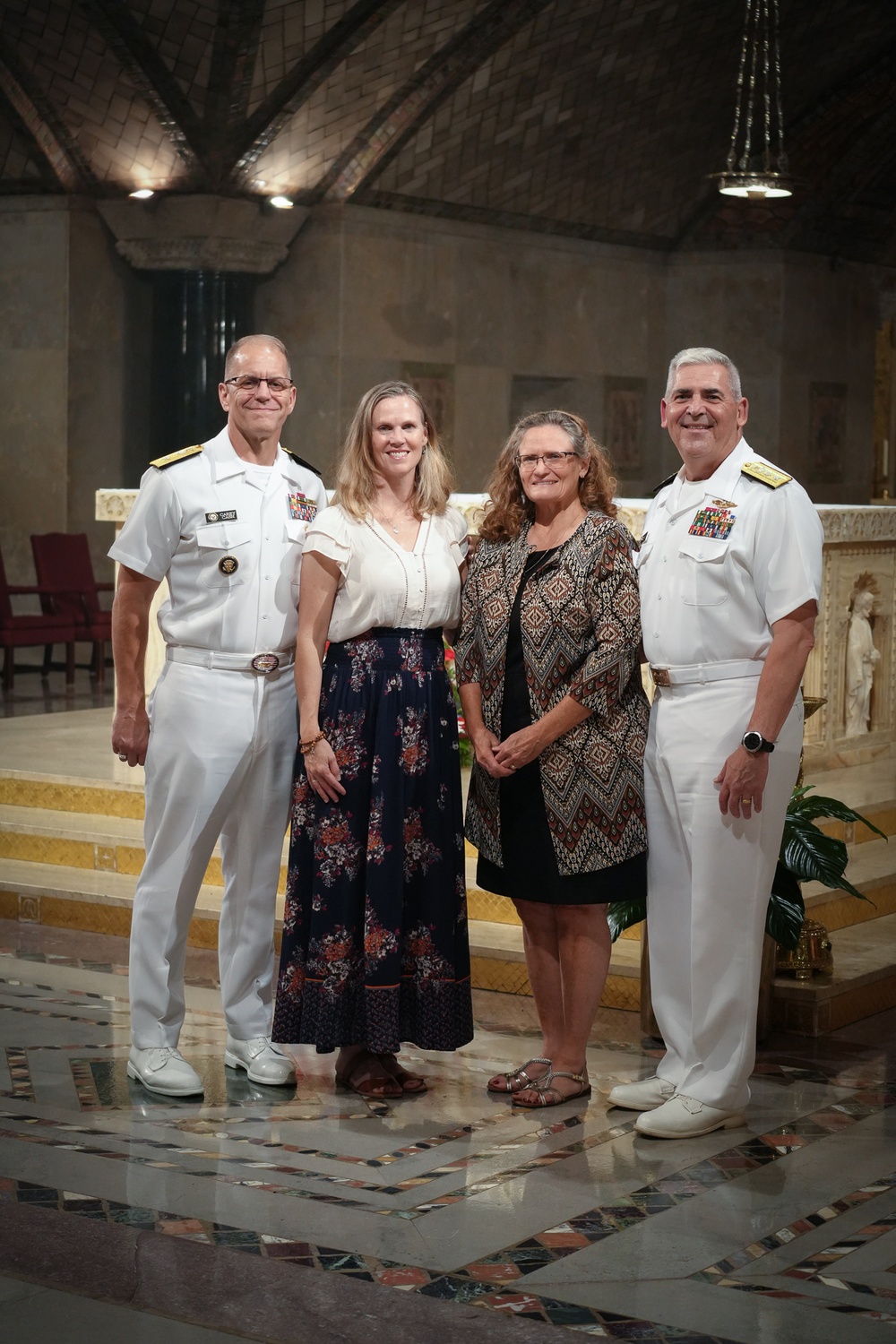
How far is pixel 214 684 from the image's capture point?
425 cm

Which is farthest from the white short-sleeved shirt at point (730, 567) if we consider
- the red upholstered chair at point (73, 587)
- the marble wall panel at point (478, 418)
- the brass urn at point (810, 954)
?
the marble wall panel at point (478, 418)

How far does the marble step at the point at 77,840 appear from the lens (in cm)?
652

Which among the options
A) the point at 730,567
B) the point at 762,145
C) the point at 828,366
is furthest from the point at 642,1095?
the point at 828,366

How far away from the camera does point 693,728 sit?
3.96 meters

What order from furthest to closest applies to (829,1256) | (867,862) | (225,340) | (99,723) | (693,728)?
1. (225,340)
2. (99,723)
3. (867,862)
4. (693,728)
5. (829,1256)

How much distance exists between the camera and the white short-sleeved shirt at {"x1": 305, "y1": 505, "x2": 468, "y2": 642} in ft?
13.6

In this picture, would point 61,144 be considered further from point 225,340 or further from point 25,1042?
point 25,1042

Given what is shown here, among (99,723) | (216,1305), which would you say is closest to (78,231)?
(99,723)

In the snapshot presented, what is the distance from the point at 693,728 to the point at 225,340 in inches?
370

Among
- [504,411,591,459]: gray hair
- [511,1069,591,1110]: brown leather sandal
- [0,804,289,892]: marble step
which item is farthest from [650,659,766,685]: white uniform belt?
[0,804,289,892]: marble step

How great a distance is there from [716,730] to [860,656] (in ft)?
12.5

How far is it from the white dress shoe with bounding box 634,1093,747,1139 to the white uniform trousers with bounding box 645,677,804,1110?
0.9 inches

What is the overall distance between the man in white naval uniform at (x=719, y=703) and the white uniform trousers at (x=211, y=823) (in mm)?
942

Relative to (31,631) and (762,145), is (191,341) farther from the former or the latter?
(762,145)
